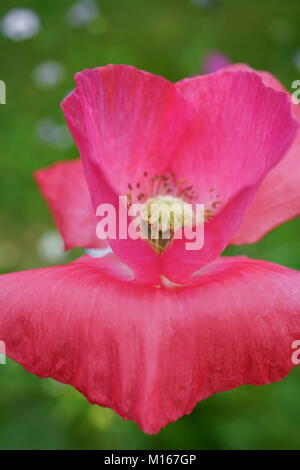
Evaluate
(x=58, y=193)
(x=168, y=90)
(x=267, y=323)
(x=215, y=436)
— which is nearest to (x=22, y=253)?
(x=215, y=436)

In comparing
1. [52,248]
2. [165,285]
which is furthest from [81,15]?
[165,285]

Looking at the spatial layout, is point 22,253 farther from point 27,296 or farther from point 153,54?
point 27,296

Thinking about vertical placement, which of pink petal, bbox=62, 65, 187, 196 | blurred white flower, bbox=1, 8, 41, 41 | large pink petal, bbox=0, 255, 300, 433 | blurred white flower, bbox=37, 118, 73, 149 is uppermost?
blurred white flower, bbox=1, 8, 41, 41

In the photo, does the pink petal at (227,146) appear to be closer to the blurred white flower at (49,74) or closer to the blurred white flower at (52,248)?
the blurred white flower at (52,248)

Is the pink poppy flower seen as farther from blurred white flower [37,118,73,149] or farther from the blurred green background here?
blurred white flower [37,118,73,149]

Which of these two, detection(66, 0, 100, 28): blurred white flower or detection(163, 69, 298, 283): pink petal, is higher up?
detection(66, 0, 100, 28): blurred white flower

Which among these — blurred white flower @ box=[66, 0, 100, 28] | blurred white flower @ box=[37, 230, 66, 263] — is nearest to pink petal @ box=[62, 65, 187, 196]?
blurred white flower @ box=[37, 230, 66, 263]
